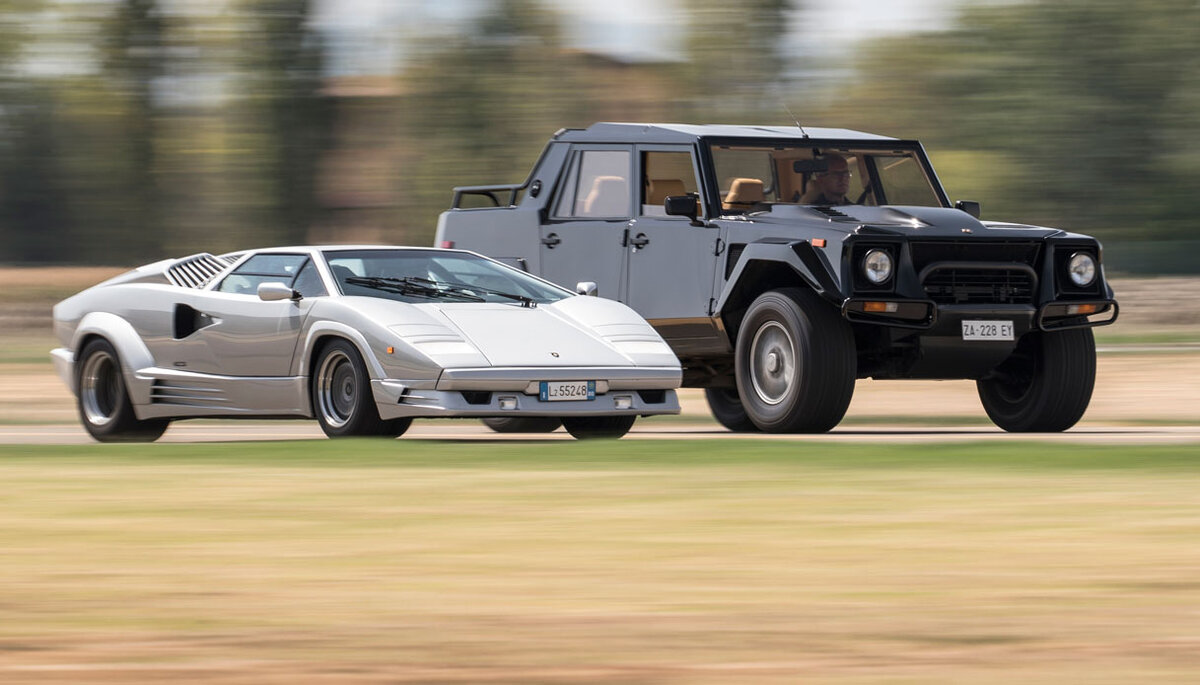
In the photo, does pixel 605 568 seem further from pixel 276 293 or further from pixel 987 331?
pixel 987 331

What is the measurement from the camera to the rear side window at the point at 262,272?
1375 centimetres

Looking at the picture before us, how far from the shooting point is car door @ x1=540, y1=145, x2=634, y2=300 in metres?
15.5

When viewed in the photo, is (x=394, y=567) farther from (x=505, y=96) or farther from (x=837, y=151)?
(x=505, y=96)

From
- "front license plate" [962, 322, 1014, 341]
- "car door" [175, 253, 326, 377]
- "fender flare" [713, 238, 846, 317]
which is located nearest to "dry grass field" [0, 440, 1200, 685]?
"car door" [175, 253, 326, 377]

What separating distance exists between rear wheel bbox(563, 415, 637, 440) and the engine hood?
1.85 m

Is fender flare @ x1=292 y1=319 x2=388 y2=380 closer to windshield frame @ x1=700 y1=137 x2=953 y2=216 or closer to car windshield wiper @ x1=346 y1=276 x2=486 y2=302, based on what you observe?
car windshield wiper @ x1=346 y1=276 x2=486 y2=302

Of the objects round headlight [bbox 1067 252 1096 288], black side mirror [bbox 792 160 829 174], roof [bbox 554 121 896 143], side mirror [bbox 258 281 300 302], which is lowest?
side mirror [bbox 258 281 300 302]

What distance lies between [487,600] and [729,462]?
4.60 metres

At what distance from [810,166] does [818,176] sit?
0.10 metres

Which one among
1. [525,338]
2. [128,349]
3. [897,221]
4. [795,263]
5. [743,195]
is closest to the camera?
[525,338]

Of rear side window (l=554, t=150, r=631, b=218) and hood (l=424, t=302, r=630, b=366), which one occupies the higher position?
rear side window (l=554, t=150, r=631, b=218)

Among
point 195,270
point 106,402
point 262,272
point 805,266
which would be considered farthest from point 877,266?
point 106,402

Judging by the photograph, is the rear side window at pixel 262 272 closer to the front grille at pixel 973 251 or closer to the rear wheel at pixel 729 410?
the rear wheel at pixel 729 410

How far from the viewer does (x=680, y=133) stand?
50.5 feet
